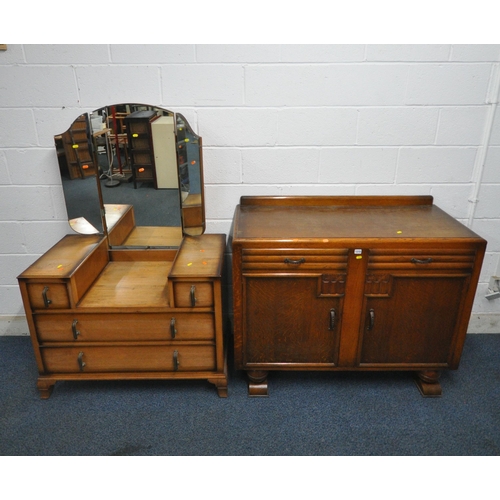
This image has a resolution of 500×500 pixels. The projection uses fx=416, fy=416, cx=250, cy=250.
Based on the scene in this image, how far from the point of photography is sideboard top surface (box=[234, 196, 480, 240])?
6.17 ft

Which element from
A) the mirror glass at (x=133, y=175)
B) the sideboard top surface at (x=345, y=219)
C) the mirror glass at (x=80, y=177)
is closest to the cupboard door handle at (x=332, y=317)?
the sideboard top surface at (x=345, y=219)

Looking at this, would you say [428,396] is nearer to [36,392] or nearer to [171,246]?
[171,246]

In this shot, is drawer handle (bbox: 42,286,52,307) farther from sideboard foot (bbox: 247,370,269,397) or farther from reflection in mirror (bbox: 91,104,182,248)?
sideboard foot (bbox: 247,370,269,397)

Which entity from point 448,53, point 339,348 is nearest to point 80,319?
point 339,348

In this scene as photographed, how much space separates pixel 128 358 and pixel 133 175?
0.93 metres

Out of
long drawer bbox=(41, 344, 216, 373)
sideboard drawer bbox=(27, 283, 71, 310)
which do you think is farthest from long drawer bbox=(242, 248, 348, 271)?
sideboard drawer bbox=(27, 283, 71, 310)

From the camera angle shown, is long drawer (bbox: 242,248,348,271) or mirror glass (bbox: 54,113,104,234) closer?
long drawer (bbox: 242,248,348,271)

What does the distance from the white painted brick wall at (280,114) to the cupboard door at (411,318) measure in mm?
606

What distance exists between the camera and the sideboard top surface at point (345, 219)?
188cm

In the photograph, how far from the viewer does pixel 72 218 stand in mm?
2234

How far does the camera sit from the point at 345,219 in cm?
207

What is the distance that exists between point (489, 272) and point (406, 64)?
1314 mm

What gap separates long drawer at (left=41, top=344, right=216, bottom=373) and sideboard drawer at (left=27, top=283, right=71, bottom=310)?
0.24 metres

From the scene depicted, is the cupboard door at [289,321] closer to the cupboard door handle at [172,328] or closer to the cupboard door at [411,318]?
the cupboard door at [411,318]
